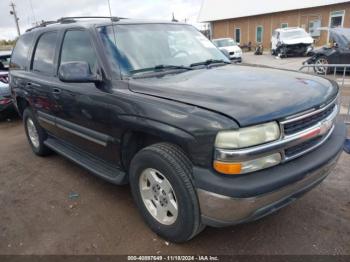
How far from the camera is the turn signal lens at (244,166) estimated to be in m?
2.12

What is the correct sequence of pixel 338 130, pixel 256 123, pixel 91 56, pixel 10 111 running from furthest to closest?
pixel 10 111, pixel 91 56, pixel 338 130, pixel 256 123

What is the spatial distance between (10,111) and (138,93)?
6263 mm

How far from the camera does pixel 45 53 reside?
4.19 meters

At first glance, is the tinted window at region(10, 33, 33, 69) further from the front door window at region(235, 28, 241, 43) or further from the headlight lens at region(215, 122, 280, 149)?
the front door window at region(235, 28, 241, 43)

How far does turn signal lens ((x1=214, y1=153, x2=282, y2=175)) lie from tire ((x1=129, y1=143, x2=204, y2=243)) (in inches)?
10.3

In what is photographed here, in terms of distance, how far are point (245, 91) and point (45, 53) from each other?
9.68 feet

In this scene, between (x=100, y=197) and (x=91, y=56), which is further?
(x=100, y=197)

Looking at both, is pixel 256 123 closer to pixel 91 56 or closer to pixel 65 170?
pixel 91 56

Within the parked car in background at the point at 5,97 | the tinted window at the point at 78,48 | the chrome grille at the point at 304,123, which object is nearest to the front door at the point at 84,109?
the tinted window at the point at 78,48

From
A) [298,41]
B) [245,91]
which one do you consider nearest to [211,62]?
[245,91]

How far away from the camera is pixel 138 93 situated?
2.69m

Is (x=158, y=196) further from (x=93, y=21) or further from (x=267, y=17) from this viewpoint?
(x=267, y=17)

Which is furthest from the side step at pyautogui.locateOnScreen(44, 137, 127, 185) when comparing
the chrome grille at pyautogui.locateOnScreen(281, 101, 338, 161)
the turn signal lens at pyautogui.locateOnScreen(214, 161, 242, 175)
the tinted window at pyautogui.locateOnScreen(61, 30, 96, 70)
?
the chrome grille at pyautogui.locateOnScreen(281, 101, 338, 161)

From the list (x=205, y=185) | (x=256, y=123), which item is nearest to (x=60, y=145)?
(x=205, y=185)
